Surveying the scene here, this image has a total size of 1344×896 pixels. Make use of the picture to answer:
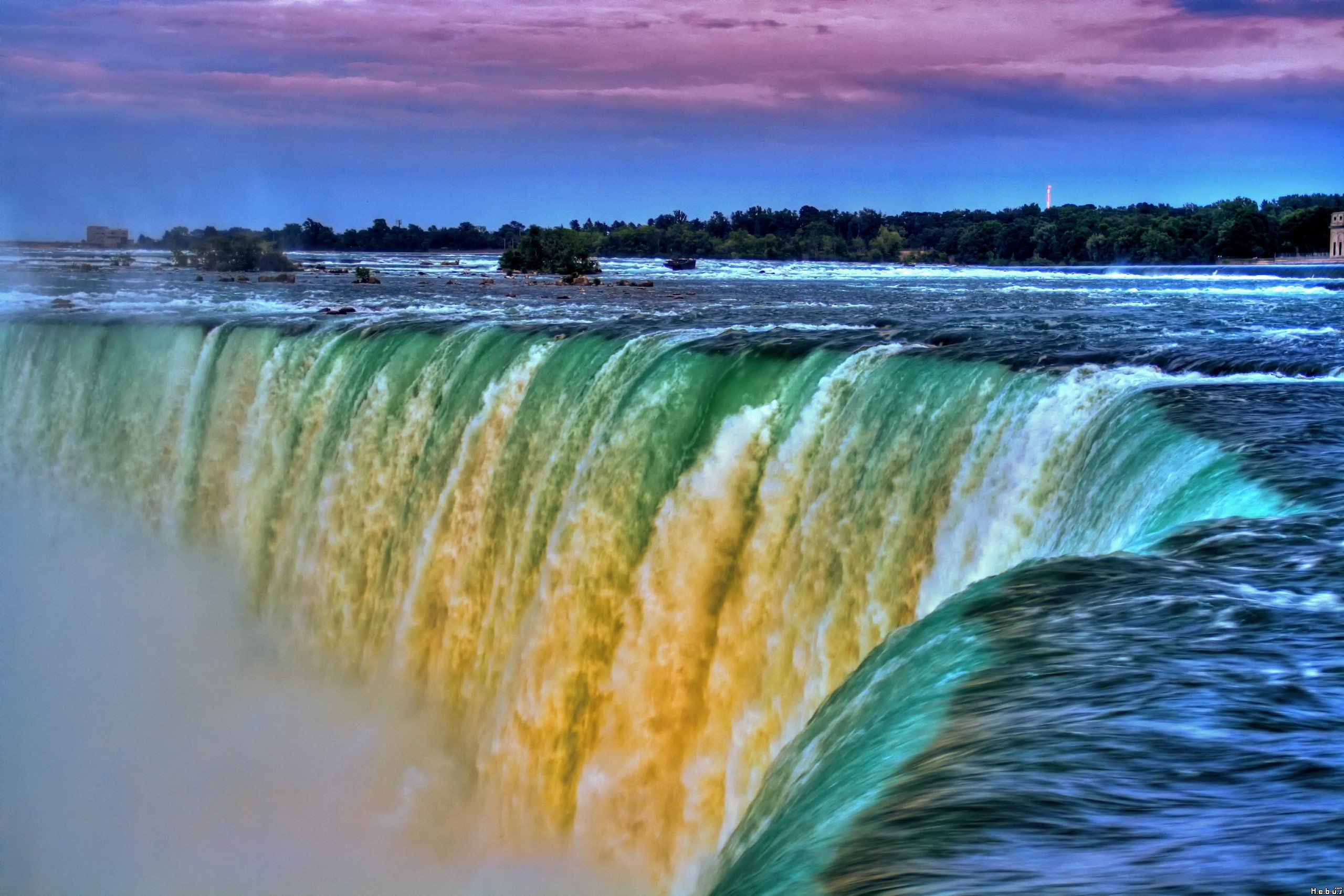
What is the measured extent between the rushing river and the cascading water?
4 cm

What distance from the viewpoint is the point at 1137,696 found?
16.0 feet

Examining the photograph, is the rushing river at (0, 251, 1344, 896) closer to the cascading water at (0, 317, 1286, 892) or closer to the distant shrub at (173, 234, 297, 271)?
the cascading water at (0, 317, 1286, 892)

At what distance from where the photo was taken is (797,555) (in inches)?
464

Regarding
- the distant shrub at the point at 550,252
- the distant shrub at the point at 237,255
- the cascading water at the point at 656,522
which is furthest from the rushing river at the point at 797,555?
the distant shrub at the point at 237,255

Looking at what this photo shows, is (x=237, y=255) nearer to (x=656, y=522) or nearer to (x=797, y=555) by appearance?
(x=656, y=522)

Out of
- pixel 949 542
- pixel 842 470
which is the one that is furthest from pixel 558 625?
pixel 949 542

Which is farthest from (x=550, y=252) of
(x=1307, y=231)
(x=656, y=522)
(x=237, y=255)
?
(x=656, y=522)

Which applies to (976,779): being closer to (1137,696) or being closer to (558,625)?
(1137,696)

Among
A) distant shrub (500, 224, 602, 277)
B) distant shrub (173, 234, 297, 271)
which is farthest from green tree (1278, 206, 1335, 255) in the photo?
distant shrub (173, 234, 297, 271)

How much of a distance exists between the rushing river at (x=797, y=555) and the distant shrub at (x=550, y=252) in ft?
130

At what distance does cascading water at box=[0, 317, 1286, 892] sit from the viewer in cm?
999

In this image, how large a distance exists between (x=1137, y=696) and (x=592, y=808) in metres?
8.77

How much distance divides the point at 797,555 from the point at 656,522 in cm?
209

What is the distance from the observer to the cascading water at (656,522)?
32.8 feet
